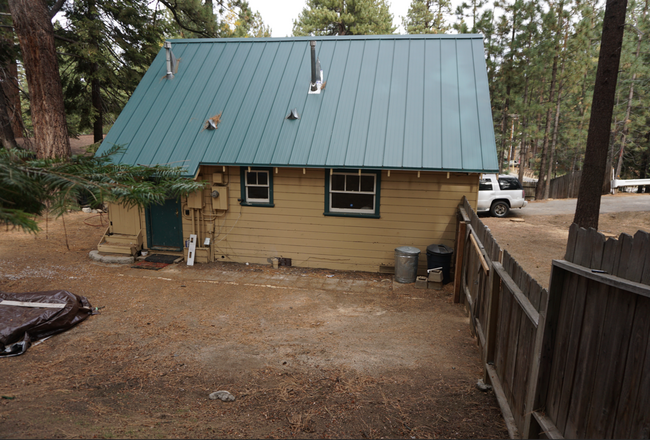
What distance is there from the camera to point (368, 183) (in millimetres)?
9969

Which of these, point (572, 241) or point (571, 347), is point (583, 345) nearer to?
point (571, 347)

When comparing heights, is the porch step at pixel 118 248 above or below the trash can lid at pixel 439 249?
below

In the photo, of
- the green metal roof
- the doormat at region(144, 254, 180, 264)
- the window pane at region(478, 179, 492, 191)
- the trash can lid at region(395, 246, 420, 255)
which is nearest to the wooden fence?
the trash can lid at region(395, 246, 420, 255)

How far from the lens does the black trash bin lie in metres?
8.86

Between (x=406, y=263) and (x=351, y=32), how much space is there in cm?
2164

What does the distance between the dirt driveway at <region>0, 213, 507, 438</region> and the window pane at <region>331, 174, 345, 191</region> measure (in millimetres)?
2399

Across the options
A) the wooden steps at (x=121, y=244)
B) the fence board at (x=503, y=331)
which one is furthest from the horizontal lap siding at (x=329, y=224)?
the fence board at (x=503, y=331)

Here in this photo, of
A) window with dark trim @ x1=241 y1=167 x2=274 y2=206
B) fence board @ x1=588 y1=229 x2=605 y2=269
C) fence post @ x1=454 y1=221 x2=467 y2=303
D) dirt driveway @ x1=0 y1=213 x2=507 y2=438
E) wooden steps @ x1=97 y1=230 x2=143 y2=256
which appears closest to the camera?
fence board @ x1=588 y1=229 x2=605 y2=269

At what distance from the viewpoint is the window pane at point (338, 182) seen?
9.98 meters

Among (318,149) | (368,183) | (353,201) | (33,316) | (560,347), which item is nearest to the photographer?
(560,347)

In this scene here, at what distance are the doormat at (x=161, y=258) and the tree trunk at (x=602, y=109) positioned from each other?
11.3 metres

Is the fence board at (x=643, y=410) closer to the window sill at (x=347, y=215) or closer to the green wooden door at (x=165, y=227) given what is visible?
the window sill at (x=347, y=215)

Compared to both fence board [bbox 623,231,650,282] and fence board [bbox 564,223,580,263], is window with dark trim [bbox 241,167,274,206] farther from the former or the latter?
fence board [bbox 623,231,650,282]

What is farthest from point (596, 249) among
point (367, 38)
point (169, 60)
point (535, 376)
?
point (169, 60)
